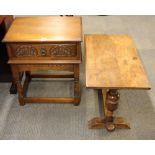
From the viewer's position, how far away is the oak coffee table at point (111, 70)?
1.25m

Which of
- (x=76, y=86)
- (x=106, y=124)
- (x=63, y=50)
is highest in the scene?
(x=63, y=50)

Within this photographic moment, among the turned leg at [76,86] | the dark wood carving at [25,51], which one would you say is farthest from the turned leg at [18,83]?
the turned leg at [76,86]

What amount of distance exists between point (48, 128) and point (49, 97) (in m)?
0.32

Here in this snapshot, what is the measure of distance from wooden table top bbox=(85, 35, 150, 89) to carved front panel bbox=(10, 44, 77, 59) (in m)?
0.14

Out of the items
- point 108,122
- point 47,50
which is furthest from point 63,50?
point 108,122

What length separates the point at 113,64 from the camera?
141 centimetres

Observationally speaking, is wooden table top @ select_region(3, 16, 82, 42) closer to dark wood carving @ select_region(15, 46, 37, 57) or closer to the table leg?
dark wood carving @ select_region(15, 46, 37, 57)

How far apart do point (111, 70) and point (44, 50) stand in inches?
18.4

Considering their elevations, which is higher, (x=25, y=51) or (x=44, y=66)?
(x=25, y=51)

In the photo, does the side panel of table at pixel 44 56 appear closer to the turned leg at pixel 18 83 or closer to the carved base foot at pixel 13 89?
the turned leg at pixel 18 83

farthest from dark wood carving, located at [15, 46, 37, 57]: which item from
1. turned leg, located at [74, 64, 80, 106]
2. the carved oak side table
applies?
turned leg, located at [74, 64, 80, 106]

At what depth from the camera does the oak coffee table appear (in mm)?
1249

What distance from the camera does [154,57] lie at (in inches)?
96.7

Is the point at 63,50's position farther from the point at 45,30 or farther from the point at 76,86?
the point at 76,86
